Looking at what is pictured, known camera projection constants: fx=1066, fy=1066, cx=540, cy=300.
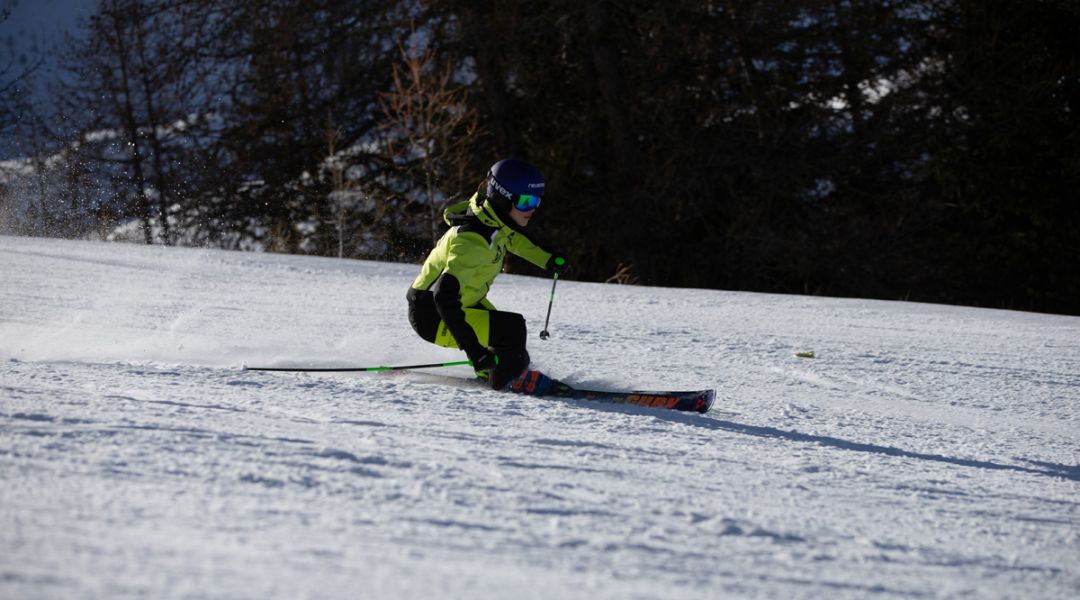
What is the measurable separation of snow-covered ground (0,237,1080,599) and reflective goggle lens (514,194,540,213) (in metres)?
0.92

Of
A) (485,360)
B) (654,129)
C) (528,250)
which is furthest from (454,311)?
(654,129)

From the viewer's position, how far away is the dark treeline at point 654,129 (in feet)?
55.2

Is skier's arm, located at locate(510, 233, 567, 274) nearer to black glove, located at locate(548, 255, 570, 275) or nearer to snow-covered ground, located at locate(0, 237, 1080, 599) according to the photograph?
black glove, located at locate(548, 255, 570, 275)

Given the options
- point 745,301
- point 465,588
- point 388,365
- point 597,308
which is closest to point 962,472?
point 465,588

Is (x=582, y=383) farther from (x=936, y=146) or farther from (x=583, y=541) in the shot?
(x=936, y=146)

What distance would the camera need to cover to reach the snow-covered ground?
2.54 metres

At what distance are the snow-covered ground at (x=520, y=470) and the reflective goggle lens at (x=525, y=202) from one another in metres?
0.92

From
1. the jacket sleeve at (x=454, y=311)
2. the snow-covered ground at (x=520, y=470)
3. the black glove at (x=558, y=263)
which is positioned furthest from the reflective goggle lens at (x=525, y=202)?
the snow-covered ground at (x=520, y=470)

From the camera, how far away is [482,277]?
5172 millimetres

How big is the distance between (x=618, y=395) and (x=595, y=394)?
0.11 m

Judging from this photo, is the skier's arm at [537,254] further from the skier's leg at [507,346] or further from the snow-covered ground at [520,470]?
the snow-covered ground at [520,470]

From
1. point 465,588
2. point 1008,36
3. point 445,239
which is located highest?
point 1008,36

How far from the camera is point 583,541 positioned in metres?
2.80

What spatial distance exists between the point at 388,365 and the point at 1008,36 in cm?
1456
